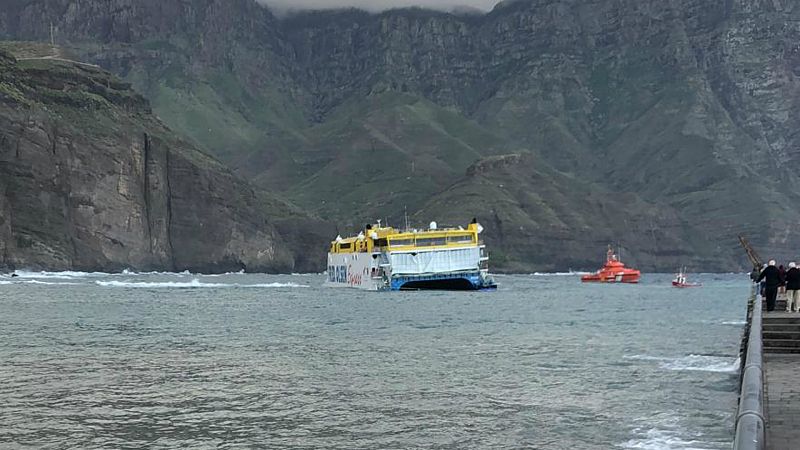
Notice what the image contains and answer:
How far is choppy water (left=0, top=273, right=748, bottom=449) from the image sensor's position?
28844 mm

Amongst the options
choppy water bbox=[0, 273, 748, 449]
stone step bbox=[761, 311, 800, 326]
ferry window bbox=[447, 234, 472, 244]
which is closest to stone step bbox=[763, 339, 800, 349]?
stone step bbox=[761, 311, 800, 326]

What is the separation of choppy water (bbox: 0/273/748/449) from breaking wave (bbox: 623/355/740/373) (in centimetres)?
14

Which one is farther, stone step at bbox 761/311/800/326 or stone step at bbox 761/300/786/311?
stone step at bbox 761/300/786/311

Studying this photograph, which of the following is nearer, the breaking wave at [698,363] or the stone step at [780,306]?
the breaking wave at [698,363]

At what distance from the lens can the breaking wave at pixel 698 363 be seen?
45.2 metres

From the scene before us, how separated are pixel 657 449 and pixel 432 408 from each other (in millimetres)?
9222

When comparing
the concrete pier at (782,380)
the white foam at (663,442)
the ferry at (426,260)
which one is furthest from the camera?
the ferry at (426,260)

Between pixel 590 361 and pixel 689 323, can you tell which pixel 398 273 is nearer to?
pixel 689 323

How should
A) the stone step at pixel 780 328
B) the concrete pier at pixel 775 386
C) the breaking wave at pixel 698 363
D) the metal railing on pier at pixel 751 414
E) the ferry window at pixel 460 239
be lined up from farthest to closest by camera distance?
the ferry window at pixel 460 239 → the breaking wave at pixel 698 363 → the stone step at pixel 780 328 → the concrete pier at pixel 775 386 → the metal railing on pier at pixel 751 414

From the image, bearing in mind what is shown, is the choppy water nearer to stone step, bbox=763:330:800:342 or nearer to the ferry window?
stone step, bbox=763:330:800:342

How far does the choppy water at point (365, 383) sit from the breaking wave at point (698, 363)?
0.14 m

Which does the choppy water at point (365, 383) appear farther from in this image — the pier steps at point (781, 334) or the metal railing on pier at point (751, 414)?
the metal railing on pier at point (751, 414)

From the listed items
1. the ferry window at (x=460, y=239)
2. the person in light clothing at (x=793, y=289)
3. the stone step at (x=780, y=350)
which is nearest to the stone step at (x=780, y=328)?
the stone step at (x=780, y=350)

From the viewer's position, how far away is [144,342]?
195 feet
